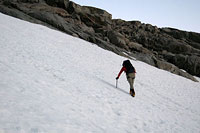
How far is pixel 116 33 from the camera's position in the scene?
132 feet

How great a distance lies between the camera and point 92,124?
15.1ft

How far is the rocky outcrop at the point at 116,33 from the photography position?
30.1 m

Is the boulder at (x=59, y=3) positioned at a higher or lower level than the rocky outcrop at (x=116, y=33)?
higher

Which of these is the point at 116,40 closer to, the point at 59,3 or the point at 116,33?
the point at 116,33

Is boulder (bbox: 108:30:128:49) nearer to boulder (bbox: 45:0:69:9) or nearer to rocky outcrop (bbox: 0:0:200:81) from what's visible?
rocky outcrop (bbox: 0:0:200:81)

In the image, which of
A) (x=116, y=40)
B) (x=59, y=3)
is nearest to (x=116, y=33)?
(x=116, y=40)

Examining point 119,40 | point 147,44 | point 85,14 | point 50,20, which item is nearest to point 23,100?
point 50,20

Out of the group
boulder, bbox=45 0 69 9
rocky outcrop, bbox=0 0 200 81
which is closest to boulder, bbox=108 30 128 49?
rocky outcrop, bbox=0 0 200 81

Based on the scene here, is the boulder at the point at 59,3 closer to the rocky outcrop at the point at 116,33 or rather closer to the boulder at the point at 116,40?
the rocky outcrop at the point at 116,33

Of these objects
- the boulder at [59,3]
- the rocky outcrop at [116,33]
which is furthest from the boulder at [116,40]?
the boulder at [59,3]

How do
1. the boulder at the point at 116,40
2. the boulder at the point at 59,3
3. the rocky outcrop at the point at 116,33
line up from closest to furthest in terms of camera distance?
1. the rocky outcrop at the point at 116,33
2. the boulder at the point at 116,40
3. the boulder at the point at 59,3

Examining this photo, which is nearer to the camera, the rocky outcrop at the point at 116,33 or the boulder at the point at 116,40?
the rocky outcrop at the point at 116,33

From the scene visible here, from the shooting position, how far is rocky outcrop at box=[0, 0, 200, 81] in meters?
30.1

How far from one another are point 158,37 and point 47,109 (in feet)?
185
